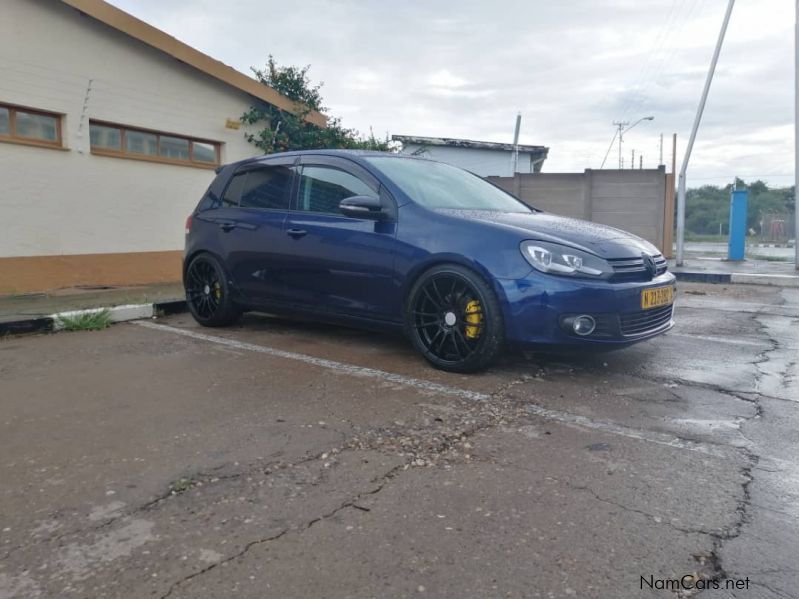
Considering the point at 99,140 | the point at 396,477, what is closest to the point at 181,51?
the point at 99,140

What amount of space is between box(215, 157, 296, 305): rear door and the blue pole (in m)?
12.3

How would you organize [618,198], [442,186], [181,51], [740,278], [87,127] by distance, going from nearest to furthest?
[442,186] < [87,127] < [181,51] < [740,278] < [618,198]

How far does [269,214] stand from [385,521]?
3699 millimetres

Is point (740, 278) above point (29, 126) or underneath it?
underneath

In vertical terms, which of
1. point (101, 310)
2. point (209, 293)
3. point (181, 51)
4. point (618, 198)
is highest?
point (181, 51)

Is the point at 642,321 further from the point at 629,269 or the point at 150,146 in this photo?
the point at 150,146

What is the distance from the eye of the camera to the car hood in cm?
423

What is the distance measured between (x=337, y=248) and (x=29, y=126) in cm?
547

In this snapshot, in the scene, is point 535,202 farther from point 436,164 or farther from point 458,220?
point 458,220

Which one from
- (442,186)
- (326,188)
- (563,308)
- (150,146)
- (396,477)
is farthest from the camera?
(150,146)

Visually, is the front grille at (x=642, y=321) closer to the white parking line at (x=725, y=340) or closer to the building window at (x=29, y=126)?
the white parking line at (x=725, y=340)

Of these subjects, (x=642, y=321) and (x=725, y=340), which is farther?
(x=725, y=340)

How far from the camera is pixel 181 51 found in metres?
9.45

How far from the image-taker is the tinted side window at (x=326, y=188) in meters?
5.07
